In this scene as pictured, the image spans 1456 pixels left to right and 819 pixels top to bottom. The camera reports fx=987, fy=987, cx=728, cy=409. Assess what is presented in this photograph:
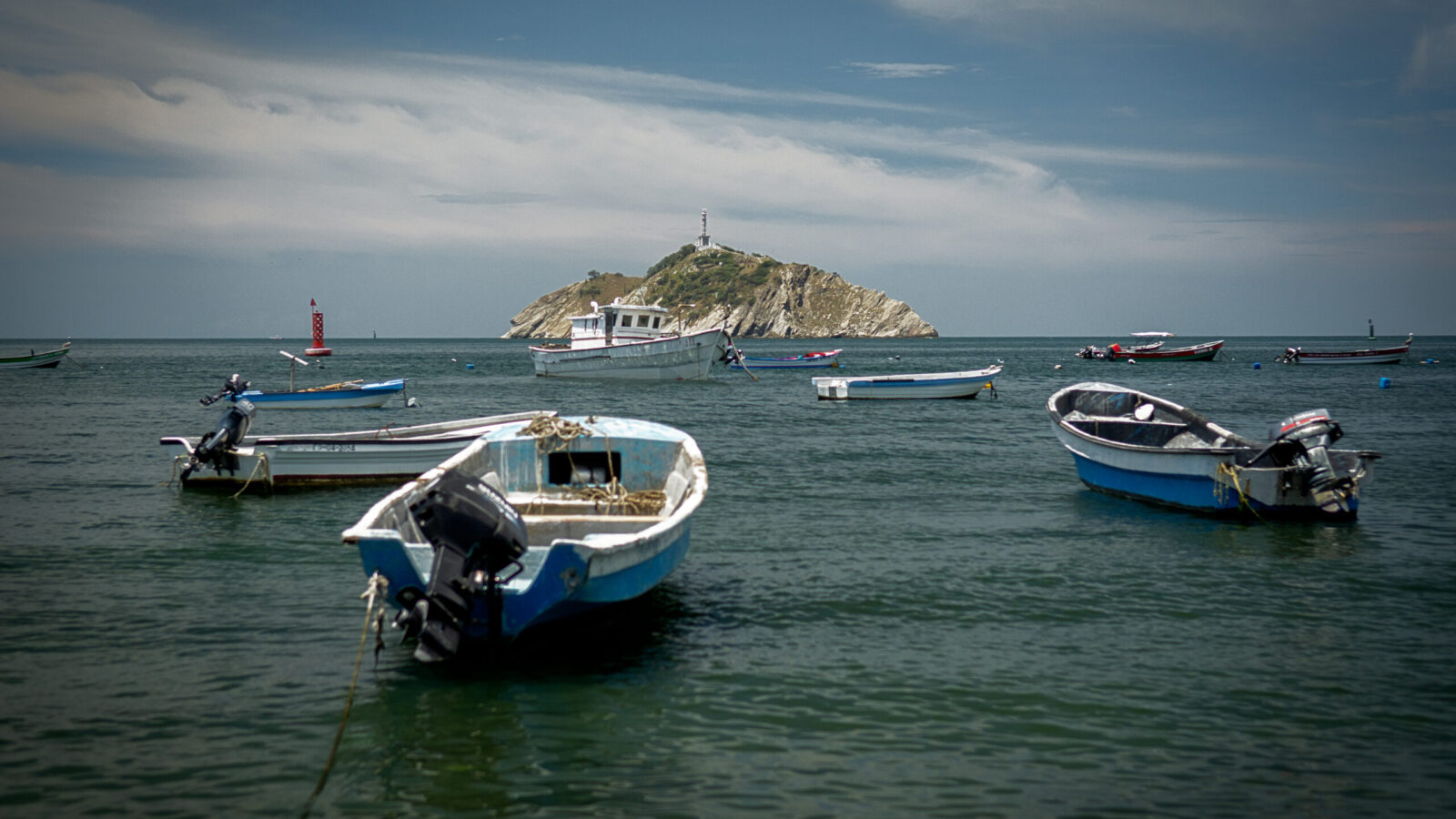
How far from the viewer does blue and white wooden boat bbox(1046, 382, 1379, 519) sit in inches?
663

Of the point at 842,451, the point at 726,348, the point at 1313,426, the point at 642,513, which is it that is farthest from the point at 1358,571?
the point at 726,348

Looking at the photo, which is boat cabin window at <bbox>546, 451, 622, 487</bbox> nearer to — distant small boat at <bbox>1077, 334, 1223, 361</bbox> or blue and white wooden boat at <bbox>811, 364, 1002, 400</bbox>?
blue and white wooden boat at <bbox>811, 364, 1002, 400</bbox>

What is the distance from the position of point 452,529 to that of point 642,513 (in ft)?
12.6

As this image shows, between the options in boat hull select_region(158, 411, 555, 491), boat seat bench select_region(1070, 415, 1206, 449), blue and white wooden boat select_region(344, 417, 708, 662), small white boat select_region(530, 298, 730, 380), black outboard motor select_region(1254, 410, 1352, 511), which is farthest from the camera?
small white boat select_region(530, 298, 730, 380)

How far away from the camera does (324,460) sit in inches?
799

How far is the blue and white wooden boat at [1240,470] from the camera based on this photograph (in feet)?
55.2

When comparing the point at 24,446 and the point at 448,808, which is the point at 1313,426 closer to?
the point at 448,808

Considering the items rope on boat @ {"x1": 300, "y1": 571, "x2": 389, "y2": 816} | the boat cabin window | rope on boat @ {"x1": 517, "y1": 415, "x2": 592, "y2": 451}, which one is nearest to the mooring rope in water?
the boat cabin window

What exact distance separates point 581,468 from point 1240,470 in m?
11.4

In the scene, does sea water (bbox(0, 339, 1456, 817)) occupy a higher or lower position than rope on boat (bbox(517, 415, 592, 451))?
lower

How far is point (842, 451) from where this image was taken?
2797 centimetres

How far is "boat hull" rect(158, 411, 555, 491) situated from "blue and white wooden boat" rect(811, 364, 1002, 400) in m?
28.7

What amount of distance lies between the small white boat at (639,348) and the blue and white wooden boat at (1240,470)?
37.5 meters

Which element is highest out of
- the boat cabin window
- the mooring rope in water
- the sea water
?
the boat cabin window
